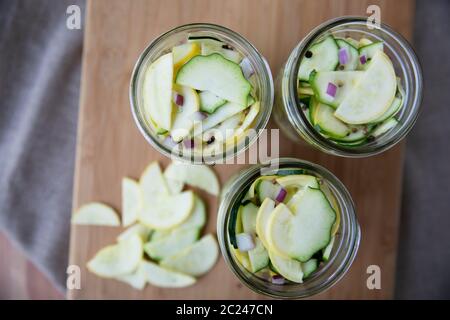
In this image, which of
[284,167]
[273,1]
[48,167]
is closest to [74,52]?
[48,167]

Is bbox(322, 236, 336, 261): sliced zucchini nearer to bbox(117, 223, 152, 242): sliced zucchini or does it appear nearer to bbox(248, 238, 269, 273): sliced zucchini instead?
bbox(248, 238, 269, 273): sliced zucchini

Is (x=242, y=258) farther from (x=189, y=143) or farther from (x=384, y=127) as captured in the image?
(x=384, y=127)

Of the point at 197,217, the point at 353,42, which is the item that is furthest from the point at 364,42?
the point at 197,217

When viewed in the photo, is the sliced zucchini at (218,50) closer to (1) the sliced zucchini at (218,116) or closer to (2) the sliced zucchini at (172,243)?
(1) the sliced zucchini at (218,116)

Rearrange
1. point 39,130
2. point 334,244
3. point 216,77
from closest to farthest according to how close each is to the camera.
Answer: point 216,77 → point 334,244 → point 39,130

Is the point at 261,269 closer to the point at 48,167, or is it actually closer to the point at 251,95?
the point at 251,95

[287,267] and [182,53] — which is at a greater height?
[182,53]

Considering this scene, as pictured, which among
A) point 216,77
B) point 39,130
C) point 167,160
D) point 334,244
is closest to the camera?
point 216,77

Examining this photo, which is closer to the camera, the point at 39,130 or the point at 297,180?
the point at 297,180
